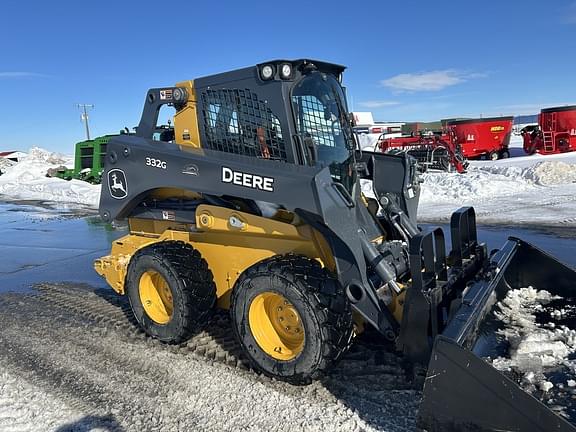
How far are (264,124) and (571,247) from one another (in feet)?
18.3

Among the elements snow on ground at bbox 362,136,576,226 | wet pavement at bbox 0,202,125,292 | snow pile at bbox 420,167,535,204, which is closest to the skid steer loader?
wet pavement at bbox 0,202,125,292

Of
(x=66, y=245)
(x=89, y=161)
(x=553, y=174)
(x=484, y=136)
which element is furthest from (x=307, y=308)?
(x=89, y=161)

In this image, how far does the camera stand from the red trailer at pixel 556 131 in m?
21.9

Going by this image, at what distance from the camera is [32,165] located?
105 feet

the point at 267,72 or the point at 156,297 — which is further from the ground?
the point at 267,72

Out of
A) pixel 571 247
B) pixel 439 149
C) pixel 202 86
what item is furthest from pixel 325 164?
pixel 439 149

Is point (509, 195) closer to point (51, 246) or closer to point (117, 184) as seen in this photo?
point (51, 246)

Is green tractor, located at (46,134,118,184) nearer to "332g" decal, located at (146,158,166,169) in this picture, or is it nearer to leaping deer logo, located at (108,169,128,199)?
leaping deer logo, located at (108,169,128,199)

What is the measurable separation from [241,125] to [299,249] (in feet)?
3.75

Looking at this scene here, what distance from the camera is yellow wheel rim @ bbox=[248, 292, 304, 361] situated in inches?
141

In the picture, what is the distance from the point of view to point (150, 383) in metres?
3.71

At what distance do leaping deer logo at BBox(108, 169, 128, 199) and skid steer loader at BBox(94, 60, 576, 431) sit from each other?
0.02 meters

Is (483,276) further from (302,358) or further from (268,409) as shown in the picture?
(268,409)

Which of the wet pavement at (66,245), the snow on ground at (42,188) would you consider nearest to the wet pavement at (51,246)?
the wet pavement at (66,245)
